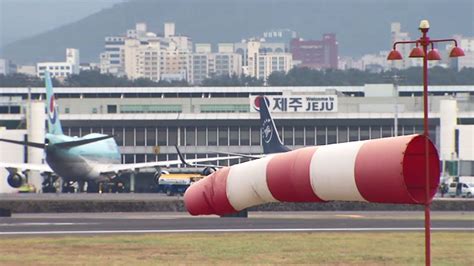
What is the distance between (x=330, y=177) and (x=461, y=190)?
87.8 metres

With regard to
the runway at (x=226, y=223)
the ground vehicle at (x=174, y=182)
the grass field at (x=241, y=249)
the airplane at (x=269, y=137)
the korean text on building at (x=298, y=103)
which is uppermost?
the korean text on building at (x=298, y=103)

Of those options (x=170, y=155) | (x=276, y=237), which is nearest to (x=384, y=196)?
(x=276, y=237)

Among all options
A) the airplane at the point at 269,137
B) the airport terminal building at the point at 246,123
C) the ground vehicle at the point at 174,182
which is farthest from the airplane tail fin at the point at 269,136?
the airport terminal building at the point at 246,123

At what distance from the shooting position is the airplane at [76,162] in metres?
107

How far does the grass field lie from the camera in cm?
3788

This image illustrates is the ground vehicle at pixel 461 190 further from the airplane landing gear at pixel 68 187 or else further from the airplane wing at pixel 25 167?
the airplane landing gear at pixel 68 187

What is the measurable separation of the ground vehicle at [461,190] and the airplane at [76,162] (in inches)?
728

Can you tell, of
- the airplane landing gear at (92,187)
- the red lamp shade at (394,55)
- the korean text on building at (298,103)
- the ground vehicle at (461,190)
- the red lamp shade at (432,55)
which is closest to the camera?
the red lamp shade at (432,55)

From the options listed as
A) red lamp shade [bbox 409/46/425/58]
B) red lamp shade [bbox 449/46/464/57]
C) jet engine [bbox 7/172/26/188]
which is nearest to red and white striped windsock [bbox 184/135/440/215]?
red lamp shade [bbox 409/46/425/58]

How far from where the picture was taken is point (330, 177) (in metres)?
18.2

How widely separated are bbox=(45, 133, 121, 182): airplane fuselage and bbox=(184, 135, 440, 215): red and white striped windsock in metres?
85.5

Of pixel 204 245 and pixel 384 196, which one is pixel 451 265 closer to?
pixel 204 245

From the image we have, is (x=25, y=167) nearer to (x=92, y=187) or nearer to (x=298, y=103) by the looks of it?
(x=92, y=187)

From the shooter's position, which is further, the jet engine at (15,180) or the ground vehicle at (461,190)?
the jet engine at (15,180)
